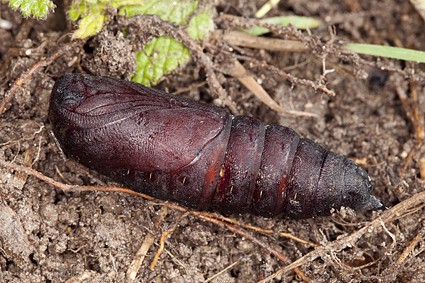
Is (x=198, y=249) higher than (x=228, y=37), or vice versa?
(x=228, y=37)

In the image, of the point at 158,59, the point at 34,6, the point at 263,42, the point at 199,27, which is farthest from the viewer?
the point at 263,42

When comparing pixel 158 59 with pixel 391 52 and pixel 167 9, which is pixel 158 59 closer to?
pixel 167 9

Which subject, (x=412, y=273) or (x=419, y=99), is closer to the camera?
(x=412, y=273)

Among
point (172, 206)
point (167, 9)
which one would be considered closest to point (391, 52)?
point (167, 9)

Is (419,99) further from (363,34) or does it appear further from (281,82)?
Result: (281,82)

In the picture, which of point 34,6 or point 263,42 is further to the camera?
point 263,42

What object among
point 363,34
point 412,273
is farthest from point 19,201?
point 363,34

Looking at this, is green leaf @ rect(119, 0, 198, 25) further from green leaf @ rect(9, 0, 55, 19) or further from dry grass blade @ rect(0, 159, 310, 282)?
dry grass blade @ rect(0, 159, 310, 282)
